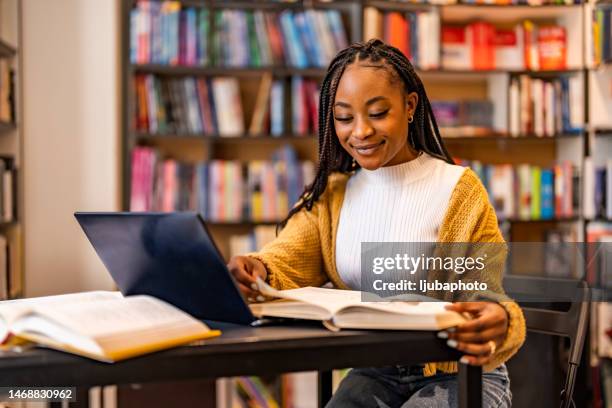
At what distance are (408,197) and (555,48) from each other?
232 centimetres

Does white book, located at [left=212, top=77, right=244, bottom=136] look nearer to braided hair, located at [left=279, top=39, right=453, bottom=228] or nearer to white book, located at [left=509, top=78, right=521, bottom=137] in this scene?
white book, located at [left=509, top=78, right=521, bottom=137]

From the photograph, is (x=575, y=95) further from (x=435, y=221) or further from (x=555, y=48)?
(x=435, y=221)

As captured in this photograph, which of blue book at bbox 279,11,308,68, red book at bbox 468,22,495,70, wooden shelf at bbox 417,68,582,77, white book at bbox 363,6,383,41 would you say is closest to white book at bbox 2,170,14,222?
blue book at bbox 279,11,308,68

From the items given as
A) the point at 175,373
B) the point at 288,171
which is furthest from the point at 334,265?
the point at 288,171

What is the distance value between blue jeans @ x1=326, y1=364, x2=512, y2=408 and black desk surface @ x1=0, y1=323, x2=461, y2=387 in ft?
0.81

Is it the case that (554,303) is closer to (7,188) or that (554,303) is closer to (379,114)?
(379,114)

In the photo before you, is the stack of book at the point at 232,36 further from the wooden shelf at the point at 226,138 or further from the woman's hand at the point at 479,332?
the woman's hand at the point at 479,332

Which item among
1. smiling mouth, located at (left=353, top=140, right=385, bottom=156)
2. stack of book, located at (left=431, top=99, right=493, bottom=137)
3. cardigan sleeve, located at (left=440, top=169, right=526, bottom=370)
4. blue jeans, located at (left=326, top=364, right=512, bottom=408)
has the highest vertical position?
stack of book, located at (left=431, top=99, right=493, bottom=137)

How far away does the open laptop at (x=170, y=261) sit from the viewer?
2.91 feet

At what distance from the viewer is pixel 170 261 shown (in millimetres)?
947

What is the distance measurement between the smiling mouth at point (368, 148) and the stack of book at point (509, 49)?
2.16 meters

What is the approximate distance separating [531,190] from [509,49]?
690 millimetres

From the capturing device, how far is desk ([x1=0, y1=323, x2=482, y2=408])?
80 centimetres

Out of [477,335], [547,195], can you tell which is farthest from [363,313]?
[547,195]
